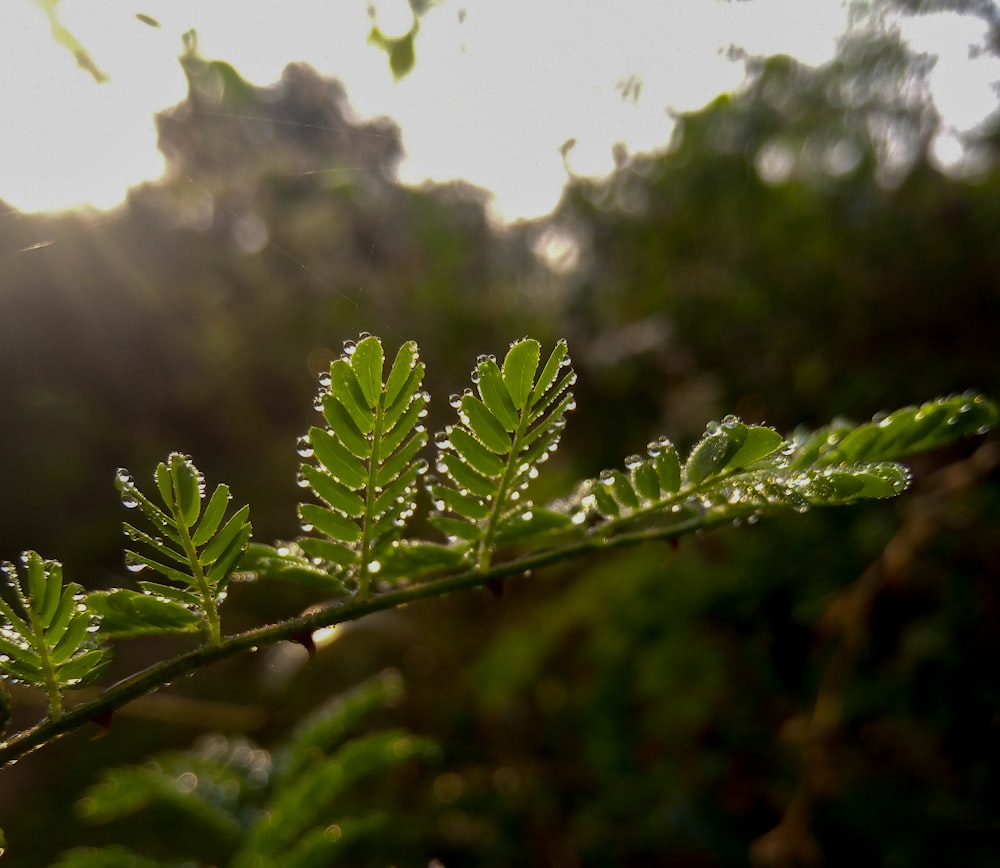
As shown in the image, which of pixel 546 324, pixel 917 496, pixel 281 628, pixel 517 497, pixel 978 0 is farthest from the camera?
pixel 546 324

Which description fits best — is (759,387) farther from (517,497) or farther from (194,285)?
(194,285)

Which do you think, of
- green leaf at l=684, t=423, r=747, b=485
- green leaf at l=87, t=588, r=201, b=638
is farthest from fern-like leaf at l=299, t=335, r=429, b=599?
green leaf at l=684, t=423, r=747, b=485

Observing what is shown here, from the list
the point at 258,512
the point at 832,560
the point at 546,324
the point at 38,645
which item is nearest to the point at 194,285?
the point at 258,512

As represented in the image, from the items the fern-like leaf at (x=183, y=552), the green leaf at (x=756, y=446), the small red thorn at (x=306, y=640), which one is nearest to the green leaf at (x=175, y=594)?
the fern-like leaf at (x=183, y=552)

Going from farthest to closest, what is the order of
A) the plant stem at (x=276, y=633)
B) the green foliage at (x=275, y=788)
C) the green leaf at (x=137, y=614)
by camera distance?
1. the green foliage at (x=275, y=788)
2. the green leaf at (x=137, y=614)
3. the plant stem at (x=276, y=633)

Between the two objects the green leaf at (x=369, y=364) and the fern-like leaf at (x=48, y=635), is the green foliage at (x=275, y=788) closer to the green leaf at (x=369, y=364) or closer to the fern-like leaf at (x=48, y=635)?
the fern-like leaf at (x=48, y=635)
